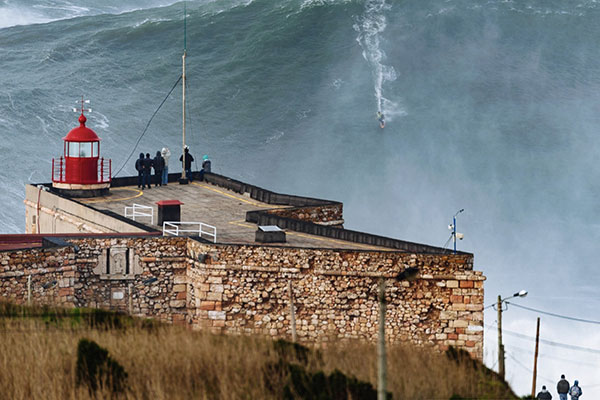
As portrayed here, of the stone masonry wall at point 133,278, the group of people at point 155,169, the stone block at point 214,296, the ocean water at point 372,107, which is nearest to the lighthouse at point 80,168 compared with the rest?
the group of people at point 155,169

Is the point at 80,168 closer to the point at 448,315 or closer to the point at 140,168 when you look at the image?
the point at 140,168

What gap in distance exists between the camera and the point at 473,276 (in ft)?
103

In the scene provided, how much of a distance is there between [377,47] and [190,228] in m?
86.3

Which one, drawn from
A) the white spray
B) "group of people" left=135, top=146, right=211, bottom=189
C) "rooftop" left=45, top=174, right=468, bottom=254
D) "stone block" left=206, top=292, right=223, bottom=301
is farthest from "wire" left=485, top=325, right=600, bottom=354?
"stone block" left=206, top=292, right=223, bottom=301

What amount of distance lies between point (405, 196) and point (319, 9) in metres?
33.9

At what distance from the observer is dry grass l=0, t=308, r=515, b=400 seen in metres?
19.2

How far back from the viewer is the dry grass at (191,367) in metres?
19.2

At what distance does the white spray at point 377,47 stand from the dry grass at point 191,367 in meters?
91.6

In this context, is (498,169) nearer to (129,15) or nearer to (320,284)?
(129,15)

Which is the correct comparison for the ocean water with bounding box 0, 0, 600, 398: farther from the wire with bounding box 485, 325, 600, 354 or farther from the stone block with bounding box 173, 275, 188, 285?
the stone block with bounding box 173, 275, 188, 285

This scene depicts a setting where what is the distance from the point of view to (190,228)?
3753 cm

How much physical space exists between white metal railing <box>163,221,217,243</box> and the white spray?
7648cm

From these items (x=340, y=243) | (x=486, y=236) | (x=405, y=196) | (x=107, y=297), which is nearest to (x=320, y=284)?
(x=340, y=243)

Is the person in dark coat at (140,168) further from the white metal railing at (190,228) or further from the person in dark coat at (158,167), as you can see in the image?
the white metal railing at (190,228)
